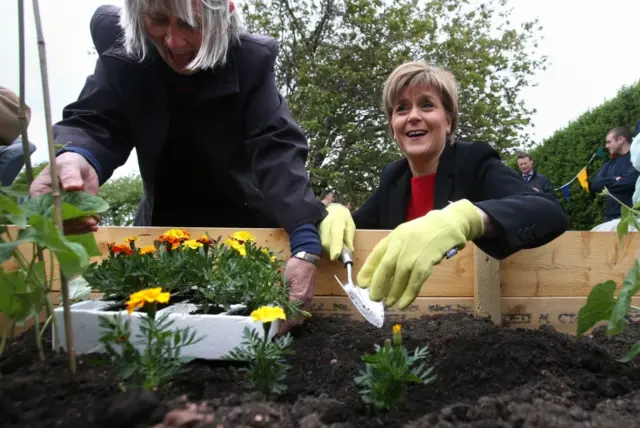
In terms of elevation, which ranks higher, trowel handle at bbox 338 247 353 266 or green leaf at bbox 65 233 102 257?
green leaf at bbox 65 233 102 257

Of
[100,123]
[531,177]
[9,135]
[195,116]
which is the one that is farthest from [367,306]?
[531,177]

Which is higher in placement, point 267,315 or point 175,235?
point 175,235

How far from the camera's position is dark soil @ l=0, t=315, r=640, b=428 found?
756 millimetres

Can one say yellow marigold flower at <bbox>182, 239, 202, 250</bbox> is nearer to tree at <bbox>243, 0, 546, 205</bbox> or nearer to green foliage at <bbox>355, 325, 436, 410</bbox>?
green foliage at <bbox>355, 325, 436, 410</bbox>

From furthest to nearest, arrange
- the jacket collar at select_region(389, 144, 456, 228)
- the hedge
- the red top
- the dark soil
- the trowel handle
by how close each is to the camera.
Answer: the hedge, the red top, the jacket collar at select_region(389, 144, 456, 228), the trowel handle, the dark soil

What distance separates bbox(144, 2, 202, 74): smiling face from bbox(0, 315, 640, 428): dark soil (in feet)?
2.85

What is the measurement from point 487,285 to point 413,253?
0.55m

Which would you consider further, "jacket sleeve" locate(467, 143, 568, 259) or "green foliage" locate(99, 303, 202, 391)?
"jacket sleeve" locate(467, 143, 568, 259)

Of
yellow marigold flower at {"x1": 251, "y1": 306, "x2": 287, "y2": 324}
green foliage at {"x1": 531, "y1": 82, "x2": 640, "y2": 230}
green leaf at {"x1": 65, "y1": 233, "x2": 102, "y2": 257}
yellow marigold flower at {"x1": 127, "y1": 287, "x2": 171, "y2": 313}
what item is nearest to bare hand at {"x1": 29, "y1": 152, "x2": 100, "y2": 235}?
green leaf at {"x1": 65, "y1": 233, "x2": 102, "y2": 257}

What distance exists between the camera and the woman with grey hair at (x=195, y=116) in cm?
151

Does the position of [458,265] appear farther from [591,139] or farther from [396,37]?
[396,37]

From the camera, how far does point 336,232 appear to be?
5.27ft

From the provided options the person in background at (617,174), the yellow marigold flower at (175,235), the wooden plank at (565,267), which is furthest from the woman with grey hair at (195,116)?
the person in background at (617,174)

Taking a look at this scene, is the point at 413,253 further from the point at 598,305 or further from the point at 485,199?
the point at 485,199
